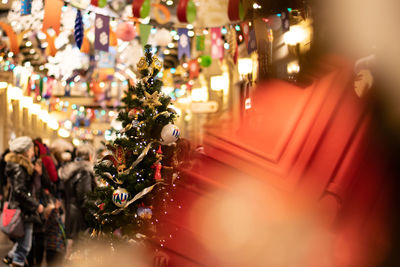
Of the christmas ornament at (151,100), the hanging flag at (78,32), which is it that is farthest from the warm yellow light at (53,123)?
the christmas ornament at (151,100)

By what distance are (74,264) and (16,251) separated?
1.52 metres

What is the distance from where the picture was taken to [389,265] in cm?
193

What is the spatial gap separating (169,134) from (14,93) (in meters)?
19.9

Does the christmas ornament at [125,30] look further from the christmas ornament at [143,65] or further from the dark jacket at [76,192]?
the christmas ornament at [143,65]

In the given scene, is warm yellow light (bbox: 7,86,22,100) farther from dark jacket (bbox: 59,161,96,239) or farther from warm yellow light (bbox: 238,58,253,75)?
warm yellow light (bbox: 238,58,253,75)

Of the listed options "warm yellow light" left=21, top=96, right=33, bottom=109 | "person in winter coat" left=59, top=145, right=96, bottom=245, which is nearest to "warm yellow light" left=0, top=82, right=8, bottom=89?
"warm yellow light" left=21, top=96, right=33, bottom=109

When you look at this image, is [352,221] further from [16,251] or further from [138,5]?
[138,5]

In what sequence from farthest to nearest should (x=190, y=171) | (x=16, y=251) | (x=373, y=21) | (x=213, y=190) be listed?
(x=16, y=251)
(x=190, y=171)
(x=213, y=190)
(x=373, y=21)

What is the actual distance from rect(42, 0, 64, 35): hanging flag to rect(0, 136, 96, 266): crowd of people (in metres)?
1.72

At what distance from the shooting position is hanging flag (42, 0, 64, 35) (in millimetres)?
8977

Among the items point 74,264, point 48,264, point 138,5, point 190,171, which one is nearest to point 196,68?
point 138,5

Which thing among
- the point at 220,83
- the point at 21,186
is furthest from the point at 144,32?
the point at 220,83

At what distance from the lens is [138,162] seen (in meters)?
6.12

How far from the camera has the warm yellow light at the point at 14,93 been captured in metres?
24.0
